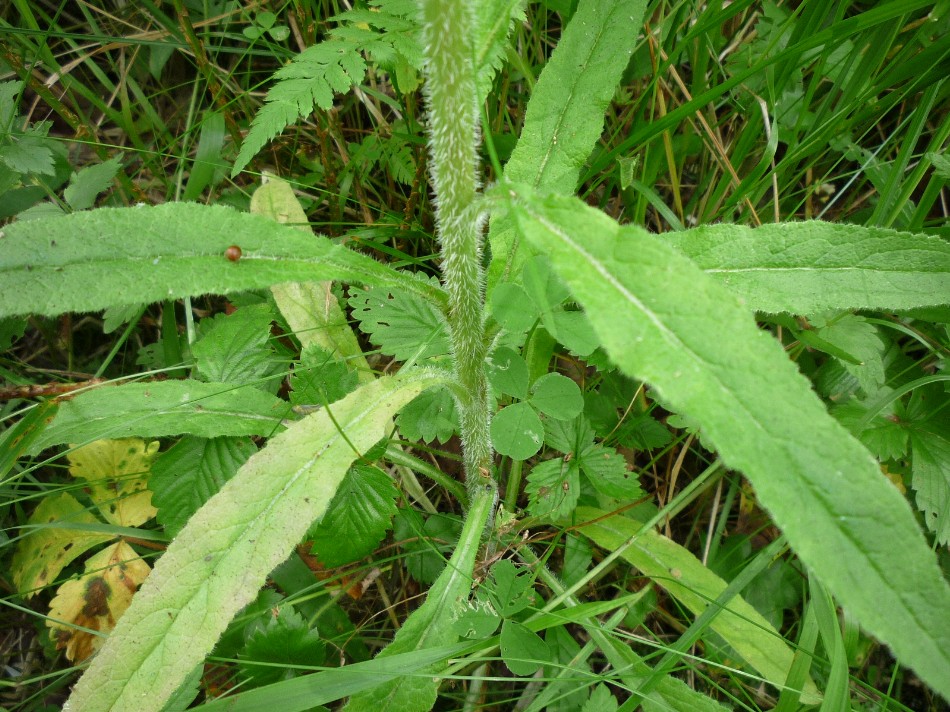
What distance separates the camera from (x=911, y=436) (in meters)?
2.34

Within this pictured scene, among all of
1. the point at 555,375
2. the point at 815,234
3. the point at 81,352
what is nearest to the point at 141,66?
the point at 81,352

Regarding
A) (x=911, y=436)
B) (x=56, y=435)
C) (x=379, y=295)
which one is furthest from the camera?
(x=379, y=295)

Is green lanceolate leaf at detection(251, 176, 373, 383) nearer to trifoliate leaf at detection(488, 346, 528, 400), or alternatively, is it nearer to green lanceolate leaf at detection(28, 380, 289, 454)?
green lanceolate leaf at detection(28, 380, 289, 454)

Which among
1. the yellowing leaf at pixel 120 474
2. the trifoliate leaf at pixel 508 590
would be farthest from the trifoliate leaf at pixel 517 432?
the yellowing leaf at pixel 120 474

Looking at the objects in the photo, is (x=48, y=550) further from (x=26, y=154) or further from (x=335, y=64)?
(x=335, y=64)

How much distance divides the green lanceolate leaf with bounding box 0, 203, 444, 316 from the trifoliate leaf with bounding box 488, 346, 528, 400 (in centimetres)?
64

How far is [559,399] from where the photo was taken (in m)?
2.18

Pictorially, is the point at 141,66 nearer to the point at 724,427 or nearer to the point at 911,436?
the point at 724,427

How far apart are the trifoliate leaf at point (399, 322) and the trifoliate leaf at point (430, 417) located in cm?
16

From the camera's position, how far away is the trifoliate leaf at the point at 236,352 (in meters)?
2.42

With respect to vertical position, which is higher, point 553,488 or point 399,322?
point 399,322

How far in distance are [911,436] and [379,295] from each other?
203 centimetres

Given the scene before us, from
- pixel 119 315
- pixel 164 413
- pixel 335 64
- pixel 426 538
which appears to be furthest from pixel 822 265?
pixel 119 315

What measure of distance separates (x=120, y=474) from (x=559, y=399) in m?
1.82
